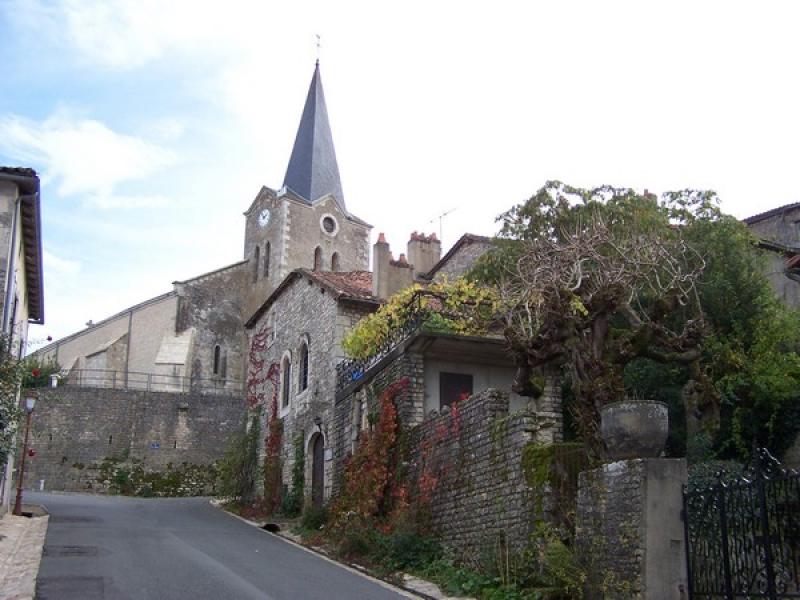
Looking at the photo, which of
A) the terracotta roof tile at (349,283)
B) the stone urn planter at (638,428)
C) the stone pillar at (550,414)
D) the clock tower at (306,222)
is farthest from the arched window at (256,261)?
the stone urn planter at (638,428)

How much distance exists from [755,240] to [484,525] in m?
8.25

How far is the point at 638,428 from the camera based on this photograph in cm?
816

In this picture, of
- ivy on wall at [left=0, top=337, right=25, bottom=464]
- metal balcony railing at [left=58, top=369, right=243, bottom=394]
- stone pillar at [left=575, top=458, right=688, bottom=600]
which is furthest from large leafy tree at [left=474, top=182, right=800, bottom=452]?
metal balcony railing at [left=58, top=369, right=243, bottom=394]

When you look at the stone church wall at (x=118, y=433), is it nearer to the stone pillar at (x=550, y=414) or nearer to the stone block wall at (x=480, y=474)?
the stone block wall at (x=480, y=474)

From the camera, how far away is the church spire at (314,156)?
45.8m

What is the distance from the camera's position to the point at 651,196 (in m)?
17.0

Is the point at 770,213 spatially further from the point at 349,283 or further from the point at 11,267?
the point at 11,267

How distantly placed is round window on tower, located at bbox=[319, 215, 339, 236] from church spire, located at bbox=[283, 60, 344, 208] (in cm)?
123

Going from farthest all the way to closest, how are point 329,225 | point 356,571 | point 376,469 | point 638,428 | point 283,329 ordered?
1. point 329,225
2. point 283,329
3. point 376,469
4. point 356,571
5. point 638,428

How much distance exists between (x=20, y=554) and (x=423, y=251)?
44.6 ft

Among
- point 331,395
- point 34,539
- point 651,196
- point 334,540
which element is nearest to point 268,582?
point 334,540

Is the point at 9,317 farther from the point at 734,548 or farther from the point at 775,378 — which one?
the point at 775,378

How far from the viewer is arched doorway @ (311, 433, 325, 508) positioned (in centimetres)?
1844

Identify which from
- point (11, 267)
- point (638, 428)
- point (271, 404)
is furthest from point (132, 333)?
point (638, 428)
